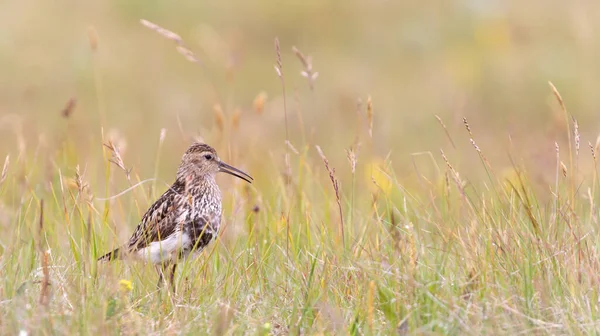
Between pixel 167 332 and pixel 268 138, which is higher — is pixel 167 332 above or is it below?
above

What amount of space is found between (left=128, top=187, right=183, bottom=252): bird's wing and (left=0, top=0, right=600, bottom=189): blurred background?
196 inches

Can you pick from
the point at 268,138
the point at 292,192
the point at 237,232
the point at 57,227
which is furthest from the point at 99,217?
the point at 268,138

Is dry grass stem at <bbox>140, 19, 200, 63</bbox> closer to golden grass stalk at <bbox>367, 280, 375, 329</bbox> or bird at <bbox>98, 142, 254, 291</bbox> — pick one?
bird at <bbox>98, 142, 254, 291</bbox>

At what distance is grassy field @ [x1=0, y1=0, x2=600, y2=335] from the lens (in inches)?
191

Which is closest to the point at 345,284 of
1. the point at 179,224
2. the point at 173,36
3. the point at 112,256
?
the point at 112,256

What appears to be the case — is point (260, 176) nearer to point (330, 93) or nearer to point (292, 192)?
point (292, 192)

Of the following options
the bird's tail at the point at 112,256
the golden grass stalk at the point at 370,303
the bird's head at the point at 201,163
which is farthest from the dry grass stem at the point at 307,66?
the golden grass stalk at the point at 370,303

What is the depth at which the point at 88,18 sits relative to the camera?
15.5 meters

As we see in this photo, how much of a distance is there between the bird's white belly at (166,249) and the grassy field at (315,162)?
0.21 metres

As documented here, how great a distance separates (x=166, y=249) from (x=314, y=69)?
779cm

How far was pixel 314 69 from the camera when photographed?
45.4ft

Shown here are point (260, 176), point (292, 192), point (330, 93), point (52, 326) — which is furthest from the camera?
point (330, 93)

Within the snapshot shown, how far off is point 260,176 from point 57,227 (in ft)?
12.0

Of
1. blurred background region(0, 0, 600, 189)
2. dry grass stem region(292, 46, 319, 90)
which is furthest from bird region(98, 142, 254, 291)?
blurred background region(0, 0, 600, 189)
